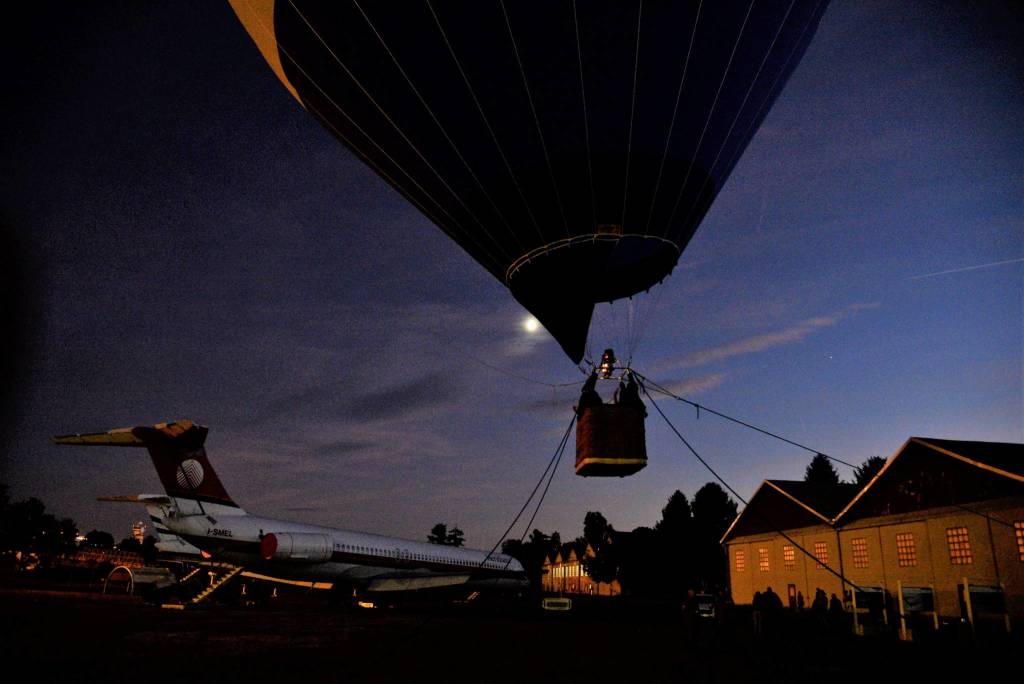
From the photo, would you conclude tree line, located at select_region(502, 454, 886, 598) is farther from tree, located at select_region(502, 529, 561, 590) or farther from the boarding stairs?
the boarding stairs

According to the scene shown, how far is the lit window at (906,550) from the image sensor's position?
1919 centimetres

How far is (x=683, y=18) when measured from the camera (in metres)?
7.64

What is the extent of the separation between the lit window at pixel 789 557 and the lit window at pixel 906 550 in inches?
241

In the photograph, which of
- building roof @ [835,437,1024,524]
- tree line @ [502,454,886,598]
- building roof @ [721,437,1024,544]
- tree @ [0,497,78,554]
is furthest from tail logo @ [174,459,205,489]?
tree @ [0,497,78,554]

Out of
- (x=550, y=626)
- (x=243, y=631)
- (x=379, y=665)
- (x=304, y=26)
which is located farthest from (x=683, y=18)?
(x=550, y=626)

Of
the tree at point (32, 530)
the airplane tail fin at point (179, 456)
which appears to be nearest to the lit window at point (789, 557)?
the airplane tail fin at point (179, 456)

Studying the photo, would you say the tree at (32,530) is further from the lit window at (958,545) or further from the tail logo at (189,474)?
the lit window at (958,545)

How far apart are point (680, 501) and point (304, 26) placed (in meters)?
72.8

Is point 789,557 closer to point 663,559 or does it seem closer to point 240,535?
point 240,535

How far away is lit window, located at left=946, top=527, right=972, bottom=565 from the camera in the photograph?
17.3 metres

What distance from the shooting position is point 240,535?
24109mm

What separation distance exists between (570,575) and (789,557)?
185 feet

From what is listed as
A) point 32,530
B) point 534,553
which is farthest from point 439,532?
point 32,530

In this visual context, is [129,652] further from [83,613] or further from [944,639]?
[944,639]
